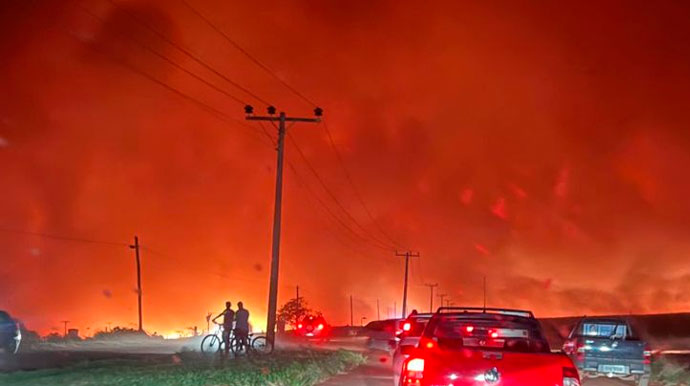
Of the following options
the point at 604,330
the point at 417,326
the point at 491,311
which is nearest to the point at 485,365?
the point at 491,311

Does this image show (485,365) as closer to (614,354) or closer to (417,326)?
(417,326)

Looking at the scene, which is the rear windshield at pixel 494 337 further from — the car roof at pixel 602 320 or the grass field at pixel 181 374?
the car roof at pixel 602 320

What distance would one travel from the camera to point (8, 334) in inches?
1013

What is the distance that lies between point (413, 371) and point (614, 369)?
14.3 metres

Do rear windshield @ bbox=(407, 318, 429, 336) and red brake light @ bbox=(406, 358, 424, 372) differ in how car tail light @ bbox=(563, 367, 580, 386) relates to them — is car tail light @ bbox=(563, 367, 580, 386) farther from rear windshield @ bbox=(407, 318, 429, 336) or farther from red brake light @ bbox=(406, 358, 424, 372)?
rear windshield @ bbox=(407, 318, 429, 336)

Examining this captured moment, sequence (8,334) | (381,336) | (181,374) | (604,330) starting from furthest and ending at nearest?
(381,336)
(8,334)
(604,330)
(181,374)

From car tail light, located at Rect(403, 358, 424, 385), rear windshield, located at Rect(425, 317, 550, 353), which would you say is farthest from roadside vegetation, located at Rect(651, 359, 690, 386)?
car tail light, located at Rect(403, 358, 424, 385)

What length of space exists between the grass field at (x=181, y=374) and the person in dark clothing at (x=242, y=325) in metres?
4.23

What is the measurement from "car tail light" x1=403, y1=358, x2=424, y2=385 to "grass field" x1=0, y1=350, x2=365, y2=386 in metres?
7.16

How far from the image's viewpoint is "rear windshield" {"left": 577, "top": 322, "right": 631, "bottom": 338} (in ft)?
77.0

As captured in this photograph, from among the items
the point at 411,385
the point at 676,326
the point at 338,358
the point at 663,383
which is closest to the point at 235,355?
the point at 338,358

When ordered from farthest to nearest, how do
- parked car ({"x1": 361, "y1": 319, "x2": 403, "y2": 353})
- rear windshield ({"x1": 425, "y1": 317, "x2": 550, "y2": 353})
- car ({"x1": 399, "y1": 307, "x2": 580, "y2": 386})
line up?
parked car ({"x1": 361, "y1": 319, "x2": 403, "y2": 353})
rear windshield ({"x1": 425, "y1": 317, "x2": 550, "y2": 353})
car ({"x1": 399, "y1": 307, "x2": 580, "y2": 386})

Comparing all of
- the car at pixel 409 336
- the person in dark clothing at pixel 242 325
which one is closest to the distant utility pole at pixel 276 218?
the person in dark clothing at pixel 242 325

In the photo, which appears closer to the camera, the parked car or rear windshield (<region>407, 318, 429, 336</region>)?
rear windshield (<region>407, 318, 429, 336</region>)
